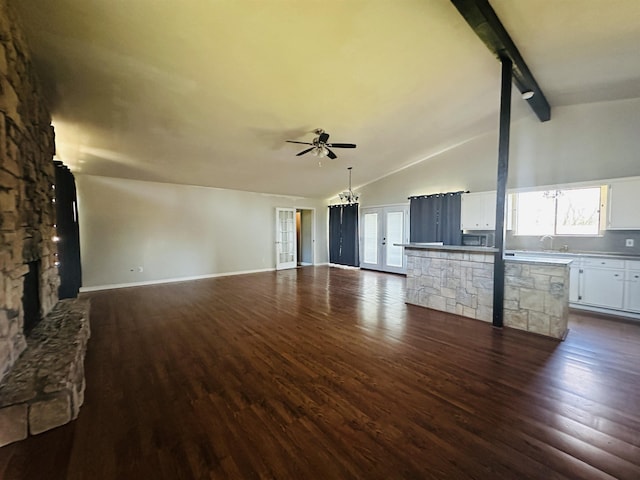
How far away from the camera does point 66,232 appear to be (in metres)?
4.52

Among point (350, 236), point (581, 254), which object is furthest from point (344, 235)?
point (581, 254)

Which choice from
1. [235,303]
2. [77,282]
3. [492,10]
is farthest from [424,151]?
[77,282]

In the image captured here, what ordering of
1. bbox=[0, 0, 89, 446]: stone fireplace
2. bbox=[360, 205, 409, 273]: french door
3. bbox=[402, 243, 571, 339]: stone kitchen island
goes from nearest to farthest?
bbox=[0, 0, 89, 446]: stone fireplace → bbox=[402, 243, 571, 339]: stone kitchen island → bbox=[360, 205, 409, 273]: french door

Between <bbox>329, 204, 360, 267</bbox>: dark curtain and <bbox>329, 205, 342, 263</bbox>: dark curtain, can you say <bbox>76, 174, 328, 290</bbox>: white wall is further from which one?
<bbox>329, 204, 360, 267</bbox>: dark curtain

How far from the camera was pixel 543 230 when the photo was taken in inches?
210

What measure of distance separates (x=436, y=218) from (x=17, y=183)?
726 centimetres

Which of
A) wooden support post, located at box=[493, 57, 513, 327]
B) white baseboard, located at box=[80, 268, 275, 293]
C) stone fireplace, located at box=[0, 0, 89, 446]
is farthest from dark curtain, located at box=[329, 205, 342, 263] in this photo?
stone fireplace, located at box=[0, 0, 89, 446]

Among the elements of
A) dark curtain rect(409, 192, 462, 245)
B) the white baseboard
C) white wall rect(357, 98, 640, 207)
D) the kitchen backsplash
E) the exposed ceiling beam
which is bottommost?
the white baseboard

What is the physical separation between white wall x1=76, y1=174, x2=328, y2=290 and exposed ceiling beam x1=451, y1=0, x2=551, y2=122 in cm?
679

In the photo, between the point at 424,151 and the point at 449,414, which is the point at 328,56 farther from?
the point at 424,151

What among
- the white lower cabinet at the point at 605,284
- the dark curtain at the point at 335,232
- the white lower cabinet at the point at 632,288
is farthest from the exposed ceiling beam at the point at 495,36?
the dark curtain at the point at 335,232

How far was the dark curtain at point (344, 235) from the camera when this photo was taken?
30.2ft

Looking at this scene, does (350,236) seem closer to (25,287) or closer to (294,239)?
(294,239)

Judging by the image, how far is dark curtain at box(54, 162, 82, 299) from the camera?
4.38 meters
